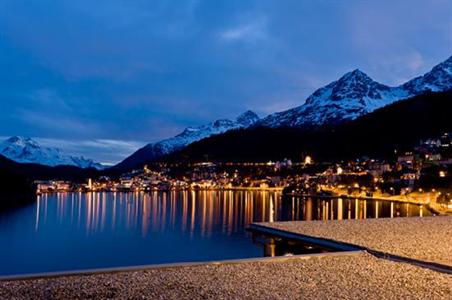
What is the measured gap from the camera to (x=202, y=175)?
152625 millimetres

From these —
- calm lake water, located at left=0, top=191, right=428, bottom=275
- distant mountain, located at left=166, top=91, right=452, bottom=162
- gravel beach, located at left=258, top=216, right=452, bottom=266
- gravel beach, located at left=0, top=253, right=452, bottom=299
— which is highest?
distant mountain, located at left=166, top=91, right=452, bottom=162

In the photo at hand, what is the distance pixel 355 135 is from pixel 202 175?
47.4 m

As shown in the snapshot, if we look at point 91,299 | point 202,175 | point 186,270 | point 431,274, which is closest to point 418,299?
point 431,274

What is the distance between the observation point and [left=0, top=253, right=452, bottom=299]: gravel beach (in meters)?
8.21

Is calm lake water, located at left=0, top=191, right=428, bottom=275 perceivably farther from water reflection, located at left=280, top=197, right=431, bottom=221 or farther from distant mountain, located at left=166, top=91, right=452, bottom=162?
distant mountain, located at left=166, top=91, right=452, bottom=162

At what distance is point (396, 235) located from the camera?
54.6 ft

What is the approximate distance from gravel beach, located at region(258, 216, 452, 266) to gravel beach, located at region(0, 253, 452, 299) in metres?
2.00

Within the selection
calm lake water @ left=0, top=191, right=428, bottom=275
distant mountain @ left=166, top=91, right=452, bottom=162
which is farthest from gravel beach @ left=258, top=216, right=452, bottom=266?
distant mountain @ left=166, top=91, right=452, bottom=162

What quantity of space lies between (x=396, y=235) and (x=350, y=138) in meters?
128

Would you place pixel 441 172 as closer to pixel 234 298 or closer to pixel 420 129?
pixel 420 129

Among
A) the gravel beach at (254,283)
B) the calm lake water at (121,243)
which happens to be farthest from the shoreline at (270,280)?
the calm lake water at (121,243)

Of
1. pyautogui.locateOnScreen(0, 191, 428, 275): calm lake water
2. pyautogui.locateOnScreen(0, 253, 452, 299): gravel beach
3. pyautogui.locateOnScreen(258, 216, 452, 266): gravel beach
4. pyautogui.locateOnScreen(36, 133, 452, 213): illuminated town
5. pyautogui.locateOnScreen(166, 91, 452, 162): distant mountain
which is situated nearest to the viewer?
pyautogui.locateOnScreen(0, 253, 452, 299): gravel beach

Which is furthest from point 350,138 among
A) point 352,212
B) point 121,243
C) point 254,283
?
point 254,283

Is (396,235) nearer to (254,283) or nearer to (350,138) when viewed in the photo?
(254,283)
